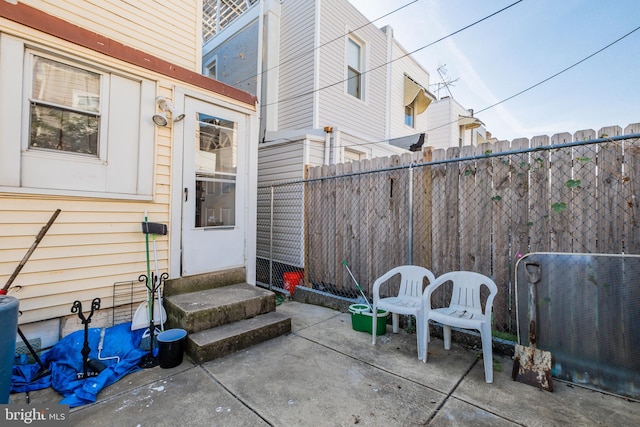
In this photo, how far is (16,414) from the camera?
1966 millimetres

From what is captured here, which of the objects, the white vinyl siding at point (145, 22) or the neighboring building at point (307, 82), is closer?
the white vinyl siding at point (145, 22)

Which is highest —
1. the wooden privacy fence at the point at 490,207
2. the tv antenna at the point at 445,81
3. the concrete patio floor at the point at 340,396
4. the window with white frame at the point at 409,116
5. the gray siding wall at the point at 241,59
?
the tv antenna at the point at 445,81

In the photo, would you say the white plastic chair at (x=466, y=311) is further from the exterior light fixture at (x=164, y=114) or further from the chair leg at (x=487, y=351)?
the exterior light fixture at (x=164, y=114)

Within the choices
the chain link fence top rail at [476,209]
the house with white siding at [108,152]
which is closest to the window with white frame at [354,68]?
the chain link fence top rail at [476,209]

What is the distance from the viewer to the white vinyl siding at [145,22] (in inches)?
122

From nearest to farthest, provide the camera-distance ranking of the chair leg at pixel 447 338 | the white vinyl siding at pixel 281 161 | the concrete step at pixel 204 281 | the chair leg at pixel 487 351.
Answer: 1. the chair leg at pixel 487 351
2. the chair leg at pixel 447 338
3. the concrete step at pixel 204 281
4. the white vinyl siding at pixel 281 161

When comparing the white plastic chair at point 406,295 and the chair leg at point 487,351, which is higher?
the white plastic chair at point 406,295

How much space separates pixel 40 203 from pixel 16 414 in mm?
1785

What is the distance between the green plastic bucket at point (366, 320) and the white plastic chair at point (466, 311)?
0.64 metres

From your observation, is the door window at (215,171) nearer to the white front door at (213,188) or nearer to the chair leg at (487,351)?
the white front door at (213,188)

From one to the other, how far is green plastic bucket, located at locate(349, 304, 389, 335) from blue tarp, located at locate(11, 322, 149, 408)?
2.28 metres

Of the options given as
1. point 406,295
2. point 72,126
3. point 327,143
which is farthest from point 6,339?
point 327,143

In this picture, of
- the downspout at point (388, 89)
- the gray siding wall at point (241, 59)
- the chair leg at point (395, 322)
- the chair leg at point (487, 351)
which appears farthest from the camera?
the downspout at point (388, 89)

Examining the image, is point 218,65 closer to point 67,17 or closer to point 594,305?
point 67,17
